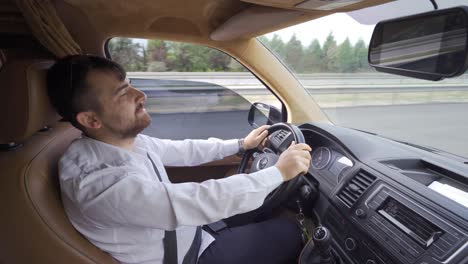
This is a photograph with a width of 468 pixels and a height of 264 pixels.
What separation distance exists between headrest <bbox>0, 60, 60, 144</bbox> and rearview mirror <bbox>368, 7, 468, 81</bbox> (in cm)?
128

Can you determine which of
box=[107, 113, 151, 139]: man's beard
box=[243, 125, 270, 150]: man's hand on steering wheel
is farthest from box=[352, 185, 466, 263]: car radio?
box=[107, 113, 151, 139]: man's beard

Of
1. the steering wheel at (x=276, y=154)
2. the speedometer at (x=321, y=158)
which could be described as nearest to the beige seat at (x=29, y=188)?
the steering wheel at (x=276, y=154)

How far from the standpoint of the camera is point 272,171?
52.4 inches

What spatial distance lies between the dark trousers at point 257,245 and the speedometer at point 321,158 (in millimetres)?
354

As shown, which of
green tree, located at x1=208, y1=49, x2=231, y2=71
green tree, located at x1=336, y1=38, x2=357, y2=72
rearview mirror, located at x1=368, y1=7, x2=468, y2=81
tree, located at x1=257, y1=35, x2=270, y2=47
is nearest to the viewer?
rearview mirror, located at x1=368, y1=7, x2=468, y2=81

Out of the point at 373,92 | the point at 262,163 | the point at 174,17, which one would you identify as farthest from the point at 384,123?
the point at 174,17

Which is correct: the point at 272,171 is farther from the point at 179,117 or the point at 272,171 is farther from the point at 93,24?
the point at 179,117

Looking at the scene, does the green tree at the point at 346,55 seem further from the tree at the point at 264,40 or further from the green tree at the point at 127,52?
the green tree at the point at 127,52

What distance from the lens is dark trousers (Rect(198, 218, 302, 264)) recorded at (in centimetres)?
150

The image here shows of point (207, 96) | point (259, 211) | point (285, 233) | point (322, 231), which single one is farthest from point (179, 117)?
point (322, 231)

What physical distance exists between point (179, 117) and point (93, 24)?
1.05m

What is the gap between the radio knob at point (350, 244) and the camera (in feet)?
4.52

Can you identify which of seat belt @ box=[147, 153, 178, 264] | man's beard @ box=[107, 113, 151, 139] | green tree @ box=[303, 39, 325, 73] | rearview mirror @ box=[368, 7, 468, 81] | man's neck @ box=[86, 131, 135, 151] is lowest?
seat belt @ box=[147, 153, 178, 264]

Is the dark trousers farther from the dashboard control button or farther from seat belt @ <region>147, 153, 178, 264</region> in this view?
the dashboard control button
